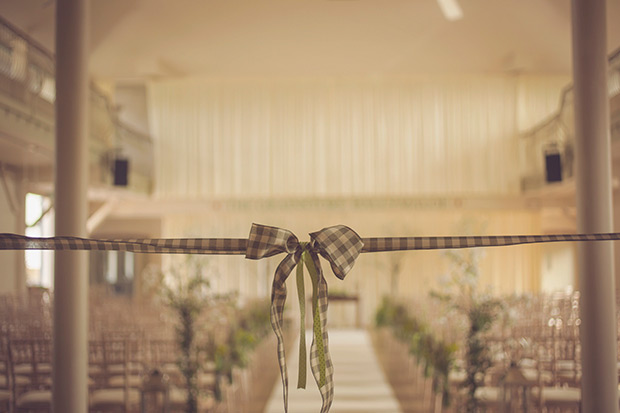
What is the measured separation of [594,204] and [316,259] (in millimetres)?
1758

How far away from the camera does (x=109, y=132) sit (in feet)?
52.2

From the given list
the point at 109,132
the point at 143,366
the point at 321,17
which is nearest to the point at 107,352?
the point at 143,366

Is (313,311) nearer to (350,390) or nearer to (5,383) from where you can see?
(5,383)

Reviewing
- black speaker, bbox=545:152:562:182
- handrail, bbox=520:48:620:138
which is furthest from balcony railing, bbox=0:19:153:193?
handrail, bbox=520:48:620:138

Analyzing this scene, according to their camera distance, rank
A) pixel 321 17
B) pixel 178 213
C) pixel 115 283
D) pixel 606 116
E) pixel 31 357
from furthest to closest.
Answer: pixel 115 283, pixel 178 213, pixel 321 17, pixel 31 357, pixel 606 116

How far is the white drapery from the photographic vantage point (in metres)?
17.9

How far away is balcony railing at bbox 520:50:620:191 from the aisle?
5168 millimetres

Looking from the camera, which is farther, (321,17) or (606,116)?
(321,17)

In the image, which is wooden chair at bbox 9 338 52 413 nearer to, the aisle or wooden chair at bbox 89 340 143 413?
wooden chair at bbox 89 340 143 413

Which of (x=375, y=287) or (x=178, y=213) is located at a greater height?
(x=178, y=213)

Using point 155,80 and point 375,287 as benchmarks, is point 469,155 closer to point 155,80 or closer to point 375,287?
point 375,287

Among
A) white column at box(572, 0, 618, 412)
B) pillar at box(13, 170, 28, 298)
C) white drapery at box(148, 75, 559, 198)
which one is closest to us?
white column at box(572, 0, 618, 412)

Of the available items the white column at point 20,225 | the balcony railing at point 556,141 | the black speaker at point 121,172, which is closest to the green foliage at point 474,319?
the balcony railing at point 556,141

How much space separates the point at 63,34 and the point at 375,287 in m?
15.6
